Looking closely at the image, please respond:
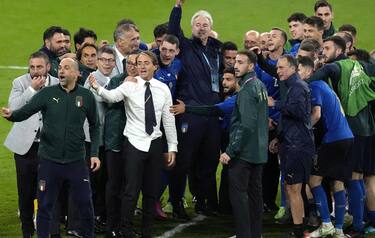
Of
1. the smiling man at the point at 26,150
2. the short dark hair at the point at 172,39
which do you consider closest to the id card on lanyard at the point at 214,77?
the short dark hair at the point at 172,39

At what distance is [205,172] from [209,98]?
38.9 inches

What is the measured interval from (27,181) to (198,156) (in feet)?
8.45

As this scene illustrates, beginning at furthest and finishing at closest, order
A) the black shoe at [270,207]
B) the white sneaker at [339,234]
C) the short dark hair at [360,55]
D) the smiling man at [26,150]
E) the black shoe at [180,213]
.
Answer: the black shoe at [270,207], the black shoe at [180,213], the short dark hair at [360,55], the white sneaker at [339,234], the smiling man at [26,150]

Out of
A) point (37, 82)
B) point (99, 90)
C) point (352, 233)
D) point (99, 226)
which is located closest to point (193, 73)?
point (99, 90)

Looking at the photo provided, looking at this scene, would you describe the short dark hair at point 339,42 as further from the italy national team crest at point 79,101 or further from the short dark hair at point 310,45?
the italy national team crest at point 79,101

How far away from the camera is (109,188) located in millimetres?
11836

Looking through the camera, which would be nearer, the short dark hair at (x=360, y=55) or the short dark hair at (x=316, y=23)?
the short dark hair at (x=360, y=55)

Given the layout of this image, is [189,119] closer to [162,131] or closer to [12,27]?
[162,131]

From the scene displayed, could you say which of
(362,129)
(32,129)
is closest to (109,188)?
(32,129)

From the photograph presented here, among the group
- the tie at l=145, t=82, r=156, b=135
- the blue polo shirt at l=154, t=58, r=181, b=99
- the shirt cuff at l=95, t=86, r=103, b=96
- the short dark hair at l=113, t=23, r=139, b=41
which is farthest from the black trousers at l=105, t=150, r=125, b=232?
the short dark hair at l=113, t=23, r=139, b=41

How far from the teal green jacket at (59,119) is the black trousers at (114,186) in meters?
0.83

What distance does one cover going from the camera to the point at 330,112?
1191 cm

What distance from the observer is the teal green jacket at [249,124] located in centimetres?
1108

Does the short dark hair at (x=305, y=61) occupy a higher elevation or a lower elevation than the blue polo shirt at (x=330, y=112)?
higher
